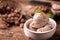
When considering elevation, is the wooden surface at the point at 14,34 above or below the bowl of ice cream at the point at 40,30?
below

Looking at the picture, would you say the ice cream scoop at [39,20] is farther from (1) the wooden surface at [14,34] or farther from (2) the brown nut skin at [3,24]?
(2) the brown nut skin at [3,24]

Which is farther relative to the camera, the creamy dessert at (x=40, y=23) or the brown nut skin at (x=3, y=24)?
the brown nut skin at (x=3, y=24)

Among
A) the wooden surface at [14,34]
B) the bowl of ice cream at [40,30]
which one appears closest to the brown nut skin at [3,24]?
the wooden surface at [14,34]

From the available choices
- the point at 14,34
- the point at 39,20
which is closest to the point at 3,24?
the point at 14,34

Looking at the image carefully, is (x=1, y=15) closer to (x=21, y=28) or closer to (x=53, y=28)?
(x=21, y=28)

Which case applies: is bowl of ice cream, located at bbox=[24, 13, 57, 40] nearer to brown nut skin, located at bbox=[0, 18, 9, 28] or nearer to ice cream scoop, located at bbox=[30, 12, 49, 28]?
ice cream scoop, located at bbox=[30, 12, 49, 28]

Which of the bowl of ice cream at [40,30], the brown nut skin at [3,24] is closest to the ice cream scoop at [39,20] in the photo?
the bowl of ice cream at [40,30]

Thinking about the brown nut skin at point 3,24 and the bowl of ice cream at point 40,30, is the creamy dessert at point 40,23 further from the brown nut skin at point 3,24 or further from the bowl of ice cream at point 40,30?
the brown nut skin at point 3,24

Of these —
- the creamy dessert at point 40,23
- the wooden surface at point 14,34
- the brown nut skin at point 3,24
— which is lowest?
the wooden surface at point 14,34

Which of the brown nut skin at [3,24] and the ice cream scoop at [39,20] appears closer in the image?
the ice cream scoop at [39,20]

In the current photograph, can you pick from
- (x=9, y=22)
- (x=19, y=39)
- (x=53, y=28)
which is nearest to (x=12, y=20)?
(x=9, y=22)
